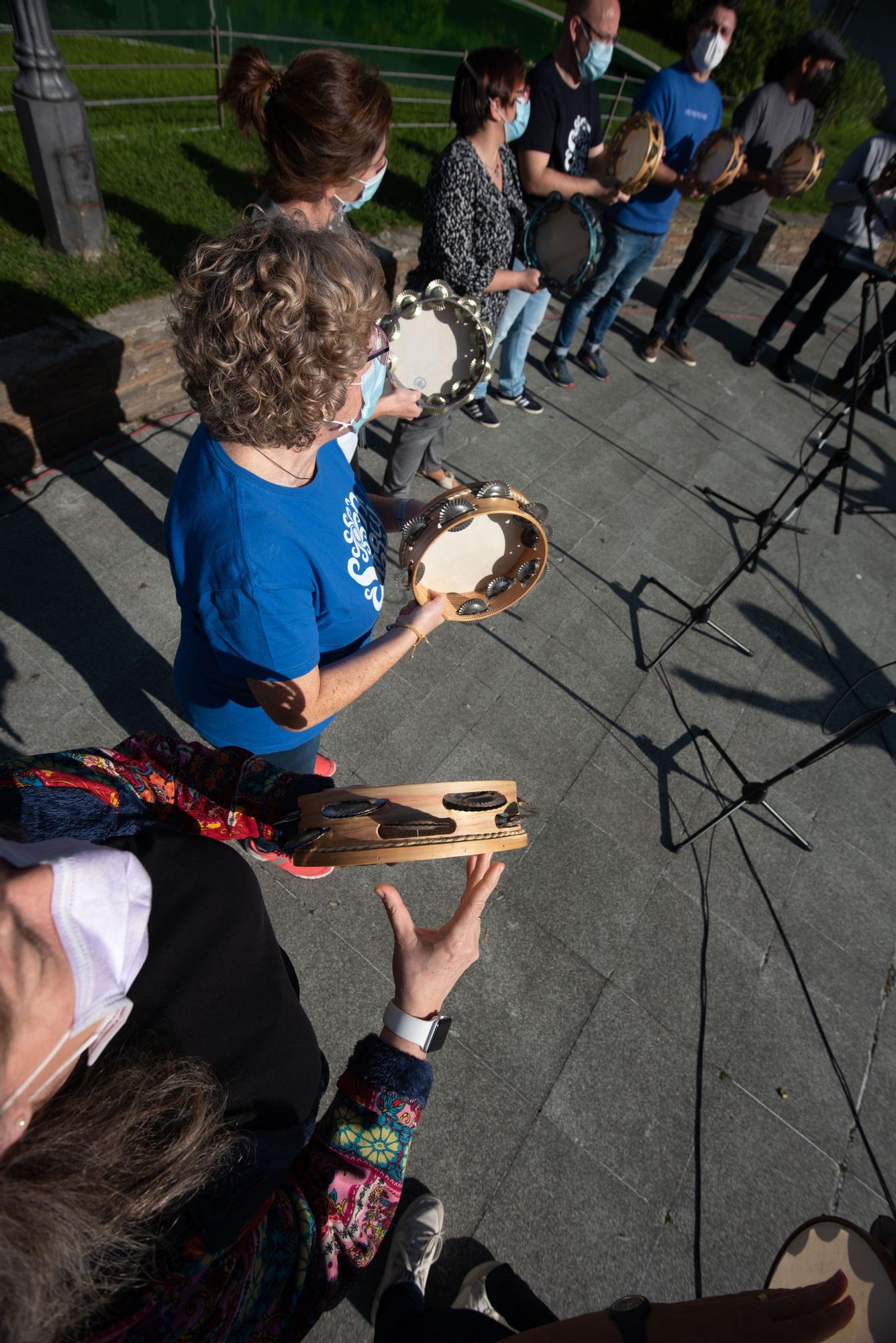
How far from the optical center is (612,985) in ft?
8.55

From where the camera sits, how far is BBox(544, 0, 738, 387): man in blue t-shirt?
444cm

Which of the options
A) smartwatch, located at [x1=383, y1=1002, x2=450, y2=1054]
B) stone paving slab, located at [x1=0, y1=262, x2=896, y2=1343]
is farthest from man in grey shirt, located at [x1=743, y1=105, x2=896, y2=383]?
smartwatch, located at [x1=383, y1=1002, x2=450, y2=1054]

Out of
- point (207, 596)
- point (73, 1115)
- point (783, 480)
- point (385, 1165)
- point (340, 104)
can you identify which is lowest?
point (783, 480)

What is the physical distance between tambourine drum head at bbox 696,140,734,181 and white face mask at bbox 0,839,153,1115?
560 centimetres

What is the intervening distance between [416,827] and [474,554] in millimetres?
1125

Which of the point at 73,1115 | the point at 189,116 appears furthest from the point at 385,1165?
the point at 189,116

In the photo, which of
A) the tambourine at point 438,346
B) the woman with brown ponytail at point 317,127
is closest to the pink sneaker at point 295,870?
the woman with brown ponytail at point 317,127

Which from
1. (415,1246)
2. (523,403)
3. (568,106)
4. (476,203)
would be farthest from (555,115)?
(415,1246)

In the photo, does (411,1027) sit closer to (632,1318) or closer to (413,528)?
(632,1318)

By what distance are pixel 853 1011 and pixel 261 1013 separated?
2.74 meters

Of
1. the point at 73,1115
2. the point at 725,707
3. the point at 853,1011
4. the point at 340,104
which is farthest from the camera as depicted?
the point at 725,707

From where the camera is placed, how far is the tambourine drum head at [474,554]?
Answer: 6.66 ft

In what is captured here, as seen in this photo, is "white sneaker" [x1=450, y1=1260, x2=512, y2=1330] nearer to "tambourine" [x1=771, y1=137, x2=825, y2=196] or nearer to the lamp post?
the lamp post

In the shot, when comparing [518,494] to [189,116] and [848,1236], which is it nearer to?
[848,1236]
